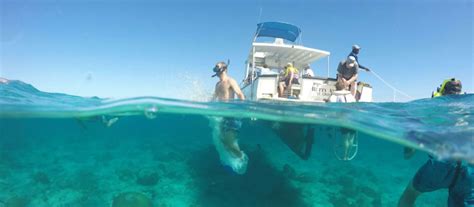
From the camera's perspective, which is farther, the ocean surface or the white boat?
the white boat

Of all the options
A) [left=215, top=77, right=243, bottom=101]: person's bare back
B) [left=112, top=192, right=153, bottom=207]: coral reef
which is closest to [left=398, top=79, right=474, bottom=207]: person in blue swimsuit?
[left=215, top=77, right=243, bottom=101]: person's bare back

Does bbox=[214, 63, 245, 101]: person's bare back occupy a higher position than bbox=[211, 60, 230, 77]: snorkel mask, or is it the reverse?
bbox=[211, 60, 230, 77]: snorkel mask

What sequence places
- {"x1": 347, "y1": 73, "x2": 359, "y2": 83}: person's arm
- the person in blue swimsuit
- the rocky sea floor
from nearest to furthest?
the person in blue swimsuit → the rocky sea floor → {"x1": 347, "y1": 73, "x2": 359, "y2": 83}: person's arm

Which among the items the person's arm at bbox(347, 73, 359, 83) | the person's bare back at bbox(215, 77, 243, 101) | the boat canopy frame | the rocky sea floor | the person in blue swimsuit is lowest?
the rocky sea floor

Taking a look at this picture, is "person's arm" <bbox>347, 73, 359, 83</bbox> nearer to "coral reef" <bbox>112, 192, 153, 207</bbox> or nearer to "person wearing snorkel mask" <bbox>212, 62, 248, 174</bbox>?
"person wearing snorkel mask" <bbox>212, 62, 248, 174</bbox>

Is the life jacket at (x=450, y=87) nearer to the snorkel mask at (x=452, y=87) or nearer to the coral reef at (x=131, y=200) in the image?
the snorkel mask at (x=452, y=87)

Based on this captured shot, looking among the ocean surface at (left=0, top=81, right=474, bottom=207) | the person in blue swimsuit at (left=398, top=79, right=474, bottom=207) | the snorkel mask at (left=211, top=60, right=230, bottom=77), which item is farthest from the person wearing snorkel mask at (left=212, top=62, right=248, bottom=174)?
the person in blue swimsuit at (left=398, top=79, right=474, bottom=207)

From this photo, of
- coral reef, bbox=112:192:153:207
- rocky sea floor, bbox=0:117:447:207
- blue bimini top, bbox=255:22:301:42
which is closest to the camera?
coral reef, bbox=112:192:153:207

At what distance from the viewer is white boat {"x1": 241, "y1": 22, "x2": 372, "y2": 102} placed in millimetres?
13586

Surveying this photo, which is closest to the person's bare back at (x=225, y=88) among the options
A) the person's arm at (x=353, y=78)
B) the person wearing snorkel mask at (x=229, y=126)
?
the person wearing snorkel mask at (x=229, y=126)

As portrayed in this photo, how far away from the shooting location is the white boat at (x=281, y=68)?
13.6m

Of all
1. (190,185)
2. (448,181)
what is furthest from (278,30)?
(448,181)

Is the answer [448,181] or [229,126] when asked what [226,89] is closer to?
[229,126]

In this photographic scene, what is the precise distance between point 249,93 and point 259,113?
5.68 meters
